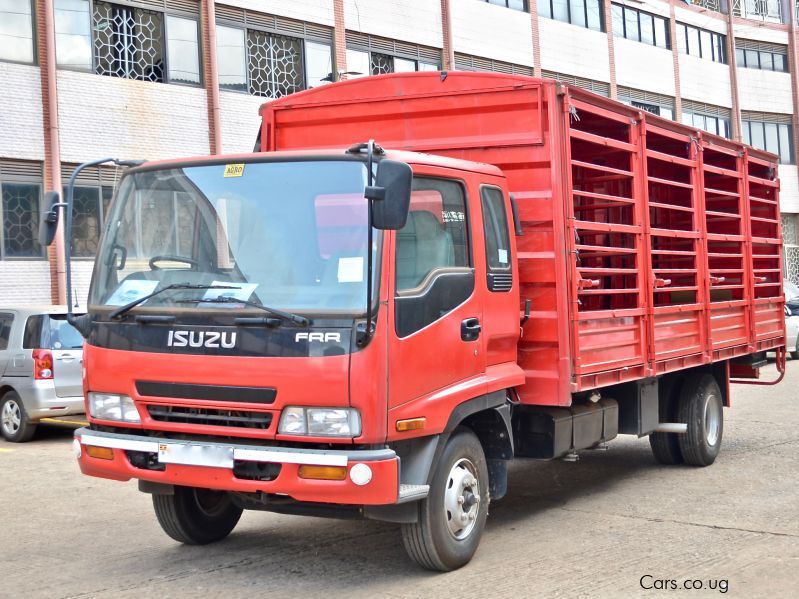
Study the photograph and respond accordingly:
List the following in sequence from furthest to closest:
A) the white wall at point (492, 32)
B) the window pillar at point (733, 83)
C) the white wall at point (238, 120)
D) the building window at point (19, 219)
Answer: the window pillar at point (733, 83)
the white wall at point (492, 32)
the white wall at point (238, 120)
the building window at point (19, 219)

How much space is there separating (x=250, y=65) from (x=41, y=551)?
16077mm

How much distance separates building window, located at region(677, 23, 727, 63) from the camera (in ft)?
123

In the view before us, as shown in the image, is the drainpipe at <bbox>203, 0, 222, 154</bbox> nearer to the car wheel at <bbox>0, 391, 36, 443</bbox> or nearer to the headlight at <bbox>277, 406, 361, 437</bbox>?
the car wheel at <bbox>0, 391, 36, 443</bbox>

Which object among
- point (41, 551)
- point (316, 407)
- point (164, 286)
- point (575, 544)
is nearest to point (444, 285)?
point (316, 407)

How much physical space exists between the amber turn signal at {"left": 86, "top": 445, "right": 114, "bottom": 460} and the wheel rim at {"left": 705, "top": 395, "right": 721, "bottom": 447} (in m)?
5.77

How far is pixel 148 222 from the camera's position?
627 cm

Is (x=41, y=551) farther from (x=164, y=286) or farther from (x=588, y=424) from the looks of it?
(x=588, y=424)

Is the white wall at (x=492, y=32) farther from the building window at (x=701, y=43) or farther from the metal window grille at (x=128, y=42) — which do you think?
the building window at (x=701, y=43)

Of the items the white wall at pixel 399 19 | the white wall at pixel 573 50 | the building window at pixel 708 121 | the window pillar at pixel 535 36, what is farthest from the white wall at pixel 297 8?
the building window at pixel 708 121

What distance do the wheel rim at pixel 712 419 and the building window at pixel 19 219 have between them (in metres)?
12.4

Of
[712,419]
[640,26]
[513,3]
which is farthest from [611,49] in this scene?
[712,419]

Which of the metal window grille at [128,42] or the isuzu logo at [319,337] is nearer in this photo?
the isuzu logo at [319,337]

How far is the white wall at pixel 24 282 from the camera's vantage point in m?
18.2

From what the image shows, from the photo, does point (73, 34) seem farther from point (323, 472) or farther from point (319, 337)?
point (323, 472)
